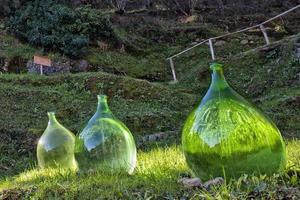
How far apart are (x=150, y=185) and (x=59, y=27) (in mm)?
13481

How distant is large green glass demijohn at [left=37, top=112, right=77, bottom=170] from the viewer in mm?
4305

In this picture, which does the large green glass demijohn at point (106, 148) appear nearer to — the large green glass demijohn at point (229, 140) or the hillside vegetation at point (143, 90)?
the hillside vegetation at point (143, 90)

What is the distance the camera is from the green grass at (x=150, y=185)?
257cm

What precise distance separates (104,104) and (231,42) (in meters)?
15.6

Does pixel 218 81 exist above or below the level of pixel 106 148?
above

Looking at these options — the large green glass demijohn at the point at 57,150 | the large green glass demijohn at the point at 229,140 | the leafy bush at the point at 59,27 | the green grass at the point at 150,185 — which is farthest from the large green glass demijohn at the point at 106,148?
the leafy bush at the point at 59,27

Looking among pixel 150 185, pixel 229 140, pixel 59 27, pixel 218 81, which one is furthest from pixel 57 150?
pixel 59 27

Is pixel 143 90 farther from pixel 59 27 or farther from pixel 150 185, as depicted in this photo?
pixel 150 185

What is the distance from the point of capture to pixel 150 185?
118 inches

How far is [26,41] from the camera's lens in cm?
1576

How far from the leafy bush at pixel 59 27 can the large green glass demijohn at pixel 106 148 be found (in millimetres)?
11700

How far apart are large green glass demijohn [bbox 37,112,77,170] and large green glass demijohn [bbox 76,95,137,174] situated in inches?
22.3

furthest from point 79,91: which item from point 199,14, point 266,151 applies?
point 199,14

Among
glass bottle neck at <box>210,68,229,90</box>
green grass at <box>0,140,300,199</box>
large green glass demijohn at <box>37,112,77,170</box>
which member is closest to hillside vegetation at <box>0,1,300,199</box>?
green grass at <box>0,140,300,199</box>
